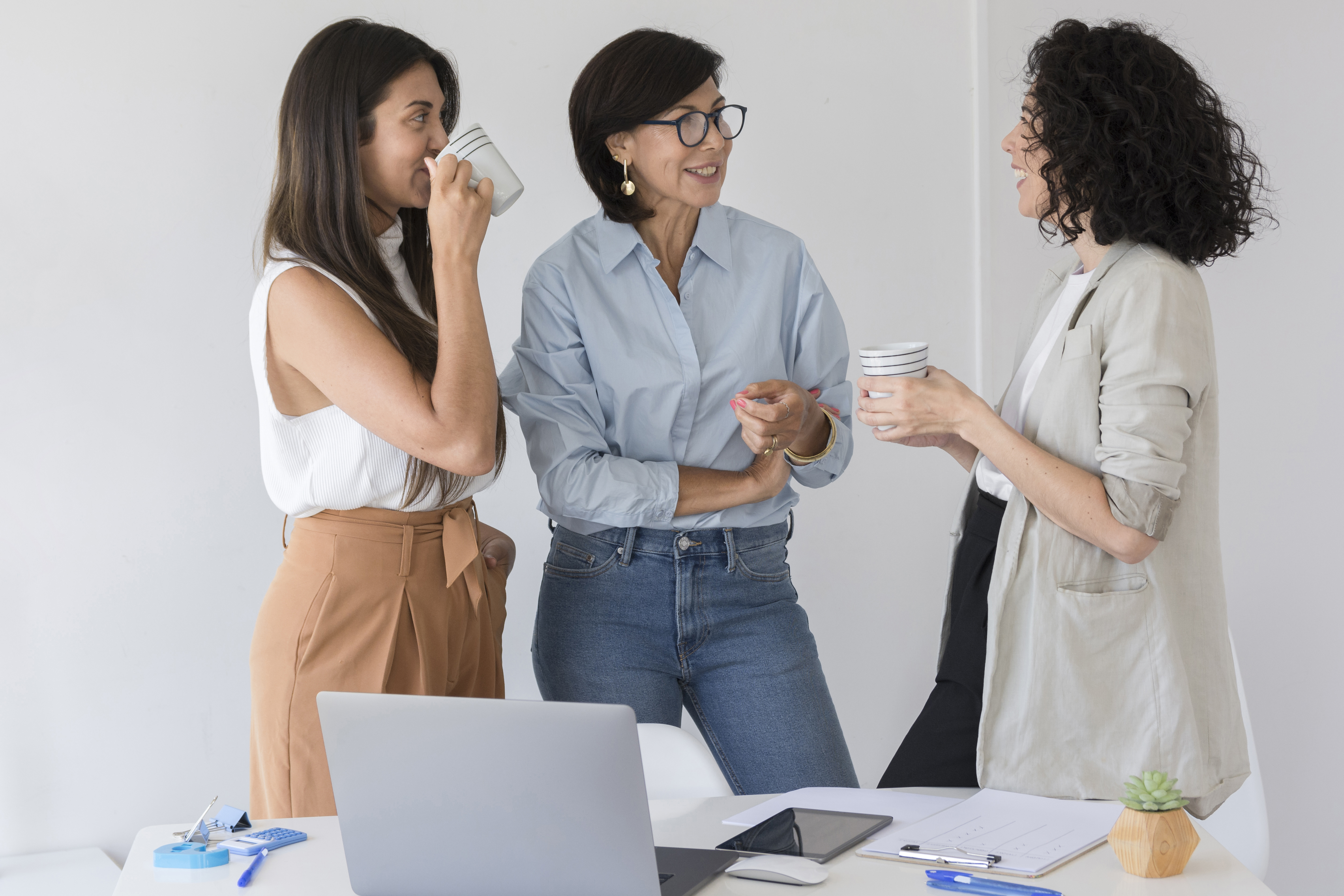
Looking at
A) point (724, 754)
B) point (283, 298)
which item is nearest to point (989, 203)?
point (724, 754)

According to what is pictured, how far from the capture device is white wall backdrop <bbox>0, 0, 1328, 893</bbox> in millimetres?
2480

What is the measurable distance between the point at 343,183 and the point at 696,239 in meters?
0.65

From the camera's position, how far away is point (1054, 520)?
142cm

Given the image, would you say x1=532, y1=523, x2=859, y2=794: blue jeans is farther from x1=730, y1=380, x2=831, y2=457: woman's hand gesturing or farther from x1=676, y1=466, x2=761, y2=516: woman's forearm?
x1=730, y1=380, x2=831, y2=457: woman's hand gesturing

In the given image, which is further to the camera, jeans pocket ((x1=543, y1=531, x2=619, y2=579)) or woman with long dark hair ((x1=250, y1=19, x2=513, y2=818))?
jeans pocket ((x1=543, y1=531, x2=619, y2=579))

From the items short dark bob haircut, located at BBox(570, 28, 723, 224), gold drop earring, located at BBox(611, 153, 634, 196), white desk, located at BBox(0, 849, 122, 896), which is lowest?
white desk, located at BBox(0, 849, 122, 896)

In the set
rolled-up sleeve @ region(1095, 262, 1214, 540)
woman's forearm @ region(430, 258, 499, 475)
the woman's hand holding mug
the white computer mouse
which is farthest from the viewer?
woman's forearm @ region(430, 258, 499, 475)

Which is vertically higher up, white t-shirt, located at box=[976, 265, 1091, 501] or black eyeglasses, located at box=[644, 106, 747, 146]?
black eyeglasses, located at box=[644, 106, 747, 146]

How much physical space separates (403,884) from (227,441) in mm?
1769

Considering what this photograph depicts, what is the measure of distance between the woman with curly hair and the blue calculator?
90 centimetres

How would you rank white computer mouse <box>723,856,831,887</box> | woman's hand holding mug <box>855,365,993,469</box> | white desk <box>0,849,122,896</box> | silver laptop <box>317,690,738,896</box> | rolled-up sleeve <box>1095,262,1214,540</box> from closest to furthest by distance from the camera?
silver laptop <box>317,690,738,896</box> < white computer mouse <box>723,856,831,887</box> < rolled-up sleeve <box>1095,262,1214,540</box> < woman's hand holding mug <box>855,365,993,469</box> < white desk <box>0,849,122,896</box>

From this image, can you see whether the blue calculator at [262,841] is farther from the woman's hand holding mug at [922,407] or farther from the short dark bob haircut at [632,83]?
the short dark bob haircut at [632,83]

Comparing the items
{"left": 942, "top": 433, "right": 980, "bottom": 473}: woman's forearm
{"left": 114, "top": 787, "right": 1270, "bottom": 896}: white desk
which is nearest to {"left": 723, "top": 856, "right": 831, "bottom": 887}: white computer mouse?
{"left": 114, "top": 787, "right": 1270, "bottom": 896}: white desk

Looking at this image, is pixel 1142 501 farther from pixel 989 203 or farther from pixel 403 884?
pixel 989 203
